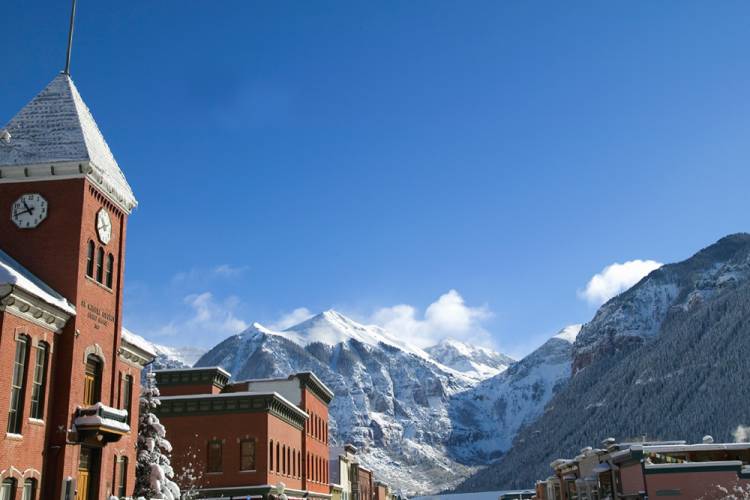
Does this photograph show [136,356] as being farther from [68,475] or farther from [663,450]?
[663,450]

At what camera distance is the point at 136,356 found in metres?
33.3

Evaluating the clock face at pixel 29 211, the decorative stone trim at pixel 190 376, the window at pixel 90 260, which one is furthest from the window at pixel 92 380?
the decorative stone trim at pixel 190 376

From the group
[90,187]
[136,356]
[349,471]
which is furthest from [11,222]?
[349,471]

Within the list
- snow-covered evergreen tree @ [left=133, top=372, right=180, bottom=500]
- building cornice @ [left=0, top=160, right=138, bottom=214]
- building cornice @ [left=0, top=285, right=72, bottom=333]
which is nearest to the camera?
building cornice @ [left=0, top=285, right=72, bottom=333]

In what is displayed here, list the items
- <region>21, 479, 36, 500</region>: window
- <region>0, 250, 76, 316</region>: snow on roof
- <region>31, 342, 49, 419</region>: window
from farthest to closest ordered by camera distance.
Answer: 1. <region>31, 342, 49, 419</region>: window
2. <region>21, 479, 36, 500</region>: window
3. <region>0, 250, 76, 316</region>: snow on roof

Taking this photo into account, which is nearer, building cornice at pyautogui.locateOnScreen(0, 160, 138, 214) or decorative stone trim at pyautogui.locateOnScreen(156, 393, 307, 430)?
building cornice at pyautogui.locateOnScreen(0, 160, 138, 214)

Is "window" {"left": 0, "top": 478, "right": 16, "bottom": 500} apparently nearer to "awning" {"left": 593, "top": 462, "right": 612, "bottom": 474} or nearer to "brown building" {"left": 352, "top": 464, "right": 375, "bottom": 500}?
"awning" {"left": 593, "top": 462, "right": 612, "bottom": 474}

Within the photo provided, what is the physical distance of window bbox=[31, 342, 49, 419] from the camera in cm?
2472

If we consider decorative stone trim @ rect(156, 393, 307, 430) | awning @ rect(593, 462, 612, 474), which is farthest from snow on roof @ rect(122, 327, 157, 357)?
awning @ rect(593, 462, 612, 474)

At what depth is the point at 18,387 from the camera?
2398 cm

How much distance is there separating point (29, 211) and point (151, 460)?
1611 centimetres

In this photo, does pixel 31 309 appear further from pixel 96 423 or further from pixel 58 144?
pixel 58 144

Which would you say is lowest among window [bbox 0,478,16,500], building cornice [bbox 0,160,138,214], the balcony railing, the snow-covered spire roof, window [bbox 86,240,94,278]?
window [bbox 0,478,16,500]

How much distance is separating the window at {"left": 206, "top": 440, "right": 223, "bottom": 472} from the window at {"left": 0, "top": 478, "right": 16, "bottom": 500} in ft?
82.8
